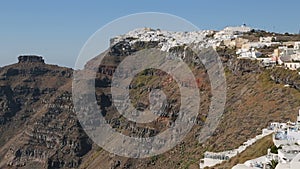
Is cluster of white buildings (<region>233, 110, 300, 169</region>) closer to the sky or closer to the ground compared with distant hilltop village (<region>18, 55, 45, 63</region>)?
closer to the ground

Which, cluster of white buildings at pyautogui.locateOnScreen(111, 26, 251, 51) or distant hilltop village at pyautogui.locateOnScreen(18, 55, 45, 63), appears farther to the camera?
distant hilltop village at pyautogui.locateOnScreen(18, 55, 45, 63)

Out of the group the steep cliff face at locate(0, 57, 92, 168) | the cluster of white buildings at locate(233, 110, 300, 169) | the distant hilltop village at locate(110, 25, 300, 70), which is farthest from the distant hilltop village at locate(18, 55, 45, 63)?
the cluster of white buildings at locate(233, 110, 300, 169)

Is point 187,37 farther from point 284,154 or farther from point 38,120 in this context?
point 284,154

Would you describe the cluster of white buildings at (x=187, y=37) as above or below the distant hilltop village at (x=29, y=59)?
below

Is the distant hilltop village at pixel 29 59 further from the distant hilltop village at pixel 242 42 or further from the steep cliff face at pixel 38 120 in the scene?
the distant hilltop village at pixel 242 42

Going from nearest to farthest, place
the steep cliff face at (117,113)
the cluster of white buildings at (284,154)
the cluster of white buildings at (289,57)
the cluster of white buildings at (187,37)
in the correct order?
the cluster of white buildings at (284,154)
the steep cliff face at (117,113)
the cluster of white buildings at (289,57)
the cluster of white buildings at (187,37)

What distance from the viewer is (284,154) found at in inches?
971

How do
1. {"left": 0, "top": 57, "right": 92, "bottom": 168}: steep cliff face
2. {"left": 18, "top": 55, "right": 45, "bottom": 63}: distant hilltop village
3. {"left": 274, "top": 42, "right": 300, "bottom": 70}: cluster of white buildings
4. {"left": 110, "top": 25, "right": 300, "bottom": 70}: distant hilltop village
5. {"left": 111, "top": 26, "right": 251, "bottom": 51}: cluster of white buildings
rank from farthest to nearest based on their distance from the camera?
{"left": 18, "top": 55, "right": 45, "bottom": 63}: distant hilltop village < {"left": 0, "top": 57, "right": 92, "bottom": 168}: steep cliff face < {"left": 111, "top": 26, "right": 251, "bottom": 51}: cluster of white buildings < {"left": 110, "top": 25, "right": 300, "bottom": 70}: distant hilltop village < {"left": 274, "top": 42, "right": 300, "bottom": 70}: cluster of white buildings

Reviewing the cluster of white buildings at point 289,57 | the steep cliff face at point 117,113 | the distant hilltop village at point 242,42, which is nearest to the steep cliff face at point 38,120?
the steep cliff face at point 117,113

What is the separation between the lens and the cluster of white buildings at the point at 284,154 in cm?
2215

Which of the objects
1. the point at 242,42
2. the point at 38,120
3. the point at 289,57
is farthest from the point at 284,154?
the point at 38,120

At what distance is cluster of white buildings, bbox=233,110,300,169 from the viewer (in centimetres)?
2215

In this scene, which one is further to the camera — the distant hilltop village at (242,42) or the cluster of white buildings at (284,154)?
the distant hilltop village at (242,42)

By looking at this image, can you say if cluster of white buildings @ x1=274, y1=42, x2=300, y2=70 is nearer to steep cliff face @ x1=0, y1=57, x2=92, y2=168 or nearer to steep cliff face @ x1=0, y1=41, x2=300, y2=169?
steep cliff face @ x1=0, y1=41, x2=300, y2=169
